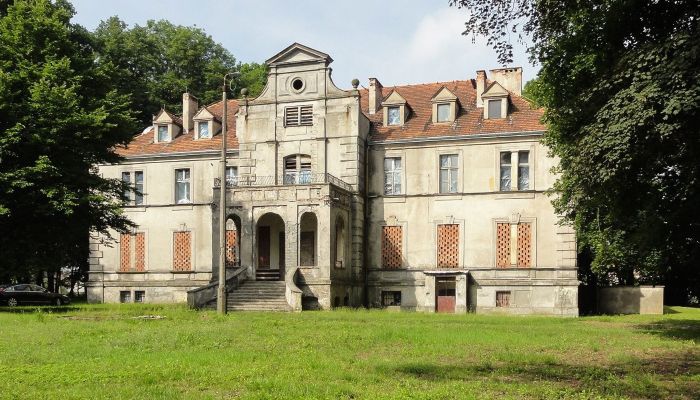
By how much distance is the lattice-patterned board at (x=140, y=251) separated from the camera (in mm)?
45875

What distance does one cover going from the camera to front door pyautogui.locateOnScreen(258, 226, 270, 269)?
4250 centimetres

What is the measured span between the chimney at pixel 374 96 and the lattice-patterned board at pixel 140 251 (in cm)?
1575

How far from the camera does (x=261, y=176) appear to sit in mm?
42188

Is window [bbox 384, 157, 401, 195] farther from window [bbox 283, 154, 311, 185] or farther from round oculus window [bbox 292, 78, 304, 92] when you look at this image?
round oculus window [bbox 292, 78, 304, 92]

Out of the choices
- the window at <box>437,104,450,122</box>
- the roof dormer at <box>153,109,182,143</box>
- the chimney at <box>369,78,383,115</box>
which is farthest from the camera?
the roof dormer at <box>153,109,182,143</box>

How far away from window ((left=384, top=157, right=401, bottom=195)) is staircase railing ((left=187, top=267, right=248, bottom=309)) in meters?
9.40

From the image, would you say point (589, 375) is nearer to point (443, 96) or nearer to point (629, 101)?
point (629, 101)

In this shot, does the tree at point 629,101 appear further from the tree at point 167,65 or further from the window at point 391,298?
the tree at point 167,65

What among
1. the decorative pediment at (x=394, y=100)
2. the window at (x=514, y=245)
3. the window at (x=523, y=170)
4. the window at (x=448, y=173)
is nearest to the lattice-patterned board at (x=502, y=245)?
the window at (x=514, y=245)

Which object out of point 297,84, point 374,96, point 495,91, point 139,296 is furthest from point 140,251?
point 495,91

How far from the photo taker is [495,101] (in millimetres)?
41625

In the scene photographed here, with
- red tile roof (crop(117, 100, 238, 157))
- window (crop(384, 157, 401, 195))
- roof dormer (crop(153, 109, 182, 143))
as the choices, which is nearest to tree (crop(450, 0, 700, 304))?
window (crop(384, 157, 401, 195))

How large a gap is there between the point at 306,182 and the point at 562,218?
1317cm

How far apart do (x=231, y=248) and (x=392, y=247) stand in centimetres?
913
